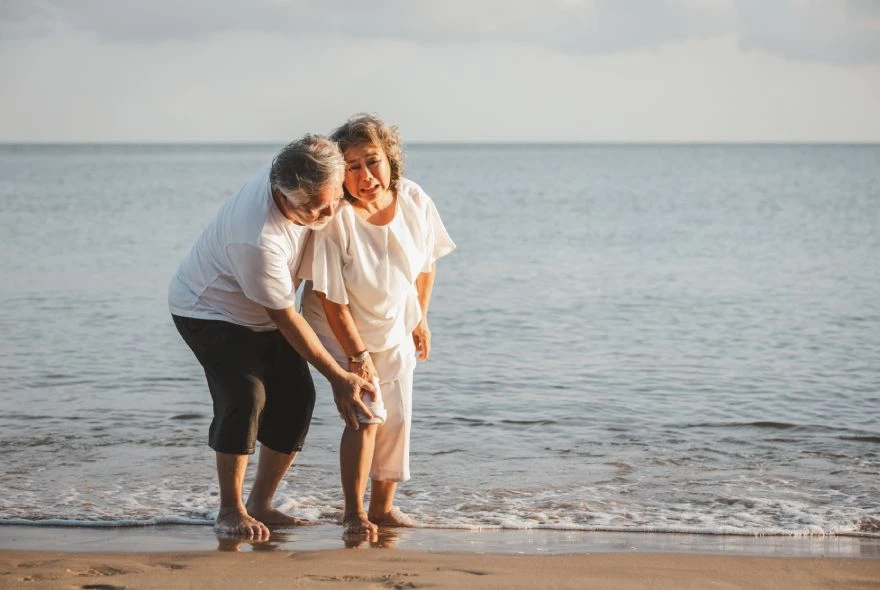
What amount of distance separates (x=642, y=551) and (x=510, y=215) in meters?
25.0

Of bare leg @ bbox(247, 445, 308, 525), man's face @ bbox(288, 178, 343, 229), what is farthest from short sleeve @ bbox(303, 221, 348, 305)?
bare leg @ bbox(247, 445, 308, 525)

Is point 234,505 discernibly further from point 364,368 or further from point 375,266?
point 375,266

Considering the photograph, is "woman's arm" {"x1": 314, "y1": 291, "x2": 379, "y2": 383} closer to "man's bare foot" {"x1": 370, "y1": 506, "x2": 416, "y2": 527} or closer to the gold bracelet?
the gold bracelet

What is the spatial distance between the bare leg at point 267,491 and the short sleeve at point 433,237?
0.99 m

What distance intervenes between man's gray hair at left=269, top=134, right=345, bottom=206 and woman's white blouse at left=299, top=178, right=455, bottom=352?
27 centimetres

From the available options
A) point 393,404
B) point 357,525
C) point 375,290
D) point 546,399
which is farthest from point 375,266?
point 546,399

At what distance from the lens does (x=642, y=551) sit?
4.27m

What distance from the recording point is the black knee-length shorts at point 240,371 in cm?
417

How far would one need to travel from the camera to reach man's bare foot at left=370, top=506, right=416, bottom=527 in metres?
4.70

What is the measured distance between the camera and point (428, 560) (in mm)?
3932

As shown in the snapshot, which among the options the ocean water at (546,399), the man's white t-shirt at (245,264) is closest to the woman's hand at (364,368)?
the man's white t-shirt at (245,264)

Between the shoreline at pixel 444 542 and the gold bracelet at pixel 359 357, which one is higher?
the gold bracelet at pixel 359 357

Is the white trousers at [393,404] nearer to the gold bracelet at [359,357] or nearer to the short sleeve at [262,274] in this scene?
the gold bracelet at [359,357]

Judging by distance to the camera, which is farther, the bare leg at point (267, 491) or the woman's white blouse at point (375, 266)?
the bare leg at point (267, 491)
